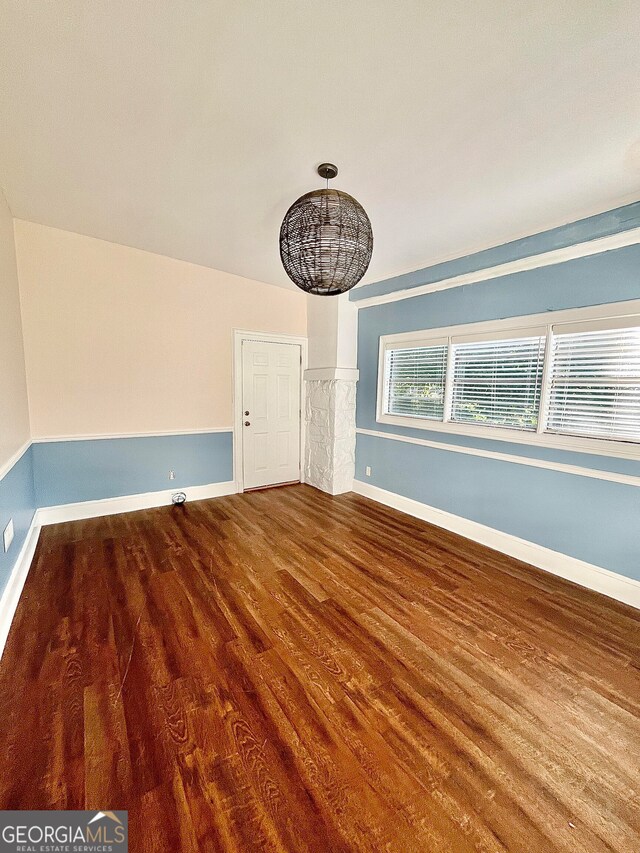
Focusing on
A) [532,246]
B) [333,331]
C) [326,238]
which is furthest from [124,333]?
[532,246]

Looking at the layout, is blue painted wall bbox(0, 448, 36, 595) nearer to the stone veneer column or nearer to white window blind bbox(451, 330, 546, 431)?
the stone veneer column

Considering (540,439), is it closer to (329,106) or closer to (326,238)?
(326,238)

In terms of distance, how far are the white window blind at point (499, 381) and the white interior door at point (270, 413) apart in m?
2.18

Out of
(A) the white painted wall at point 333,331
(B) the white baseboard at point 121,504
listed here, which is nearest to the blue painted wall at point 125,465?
(B) the white baseboard at point 121,504

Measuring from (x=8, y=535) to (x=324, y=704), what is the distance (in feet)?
6.87

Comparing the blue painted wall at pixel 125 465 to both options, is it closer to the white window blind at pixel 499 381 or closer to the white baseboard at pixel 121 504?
the white baseboard at pixel 121 504

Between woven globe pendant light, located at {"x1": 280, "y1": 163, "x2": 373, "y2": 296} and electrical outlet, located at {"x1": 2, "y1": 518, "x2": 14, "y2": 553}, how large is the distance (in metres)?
2.28

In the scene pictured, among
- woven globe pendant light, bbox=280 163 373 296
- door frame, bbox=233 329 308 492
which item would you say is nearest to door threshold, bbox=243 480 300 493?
door frame, bbox=233 329 308 492

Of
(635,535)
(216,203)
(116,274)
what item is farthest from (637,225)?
(116,274)

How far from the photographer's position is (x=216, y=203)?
100.0 inches

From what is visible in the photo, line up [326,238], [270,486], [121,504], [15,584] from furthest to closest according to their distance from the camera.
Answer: [270,486] < [121,504] < [15,584] < [326,238]

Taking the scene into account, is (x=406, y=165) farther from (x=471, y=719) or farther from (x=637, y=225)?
(x=471, y=719)

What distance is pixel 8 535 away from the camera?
2.11 meters

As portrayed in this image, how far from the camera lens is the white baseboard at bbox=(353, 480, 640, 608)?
7.73 ft
